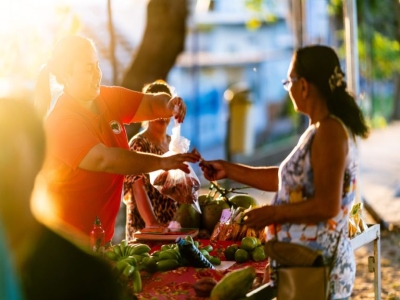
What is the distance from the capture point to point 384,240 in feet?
33.5

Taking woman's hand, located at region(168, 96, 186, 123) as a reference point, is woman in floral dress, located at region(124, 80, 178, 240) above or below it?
below

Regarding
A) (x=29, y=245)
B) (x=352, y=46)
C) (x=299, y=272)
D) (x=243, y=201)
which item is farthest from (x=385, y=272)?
(x=29, y=245)

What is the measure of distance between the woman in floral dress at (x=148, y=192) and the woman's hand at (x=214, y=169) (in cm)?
123

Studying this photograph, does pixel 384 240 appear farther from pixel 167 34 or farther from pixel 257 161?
pixel 257 161

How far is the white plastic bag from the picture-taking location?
4832mm

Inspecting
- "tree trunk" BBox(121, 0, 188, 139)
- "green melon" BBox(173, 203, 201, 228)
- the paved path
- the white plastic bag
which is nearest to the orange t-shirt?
the white plastic bag

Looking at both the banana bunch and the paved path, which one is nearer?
the banana bunch

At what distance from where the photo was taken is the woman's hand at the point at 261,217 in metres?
3.48

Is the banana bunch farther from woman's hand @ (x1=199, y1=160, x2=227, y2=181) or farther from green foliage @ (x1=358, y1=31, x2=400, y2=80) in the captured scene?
green foliage @ (x1=358, y1=31, x2=400, y2=80)

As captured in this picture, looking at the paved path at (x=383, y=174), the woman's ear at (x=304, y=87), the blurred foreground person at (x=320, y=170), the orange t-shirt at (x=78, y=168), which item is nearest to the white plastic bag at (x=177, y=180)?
the orange t-shirt at (x=78, y=168)

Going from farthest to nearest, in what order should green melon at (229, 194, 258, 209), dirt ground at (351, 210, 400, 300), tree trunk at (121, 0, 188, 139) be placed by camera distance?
1. tree trunk at (121, 0, 188, 139)
2. dirt ground at (351, 210, 400, 300)
3. green melon at (229, 194, 258, 209)

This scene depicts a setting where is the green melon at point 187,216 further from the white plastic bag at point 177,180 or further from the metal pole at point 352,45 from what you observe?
the metal pole at point 352,45

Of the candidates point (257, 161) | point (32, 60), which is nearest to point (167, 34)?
point (32, 60)

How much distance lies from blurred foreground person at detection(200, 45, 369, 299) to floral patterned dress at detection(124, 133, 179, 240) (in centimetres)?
198
